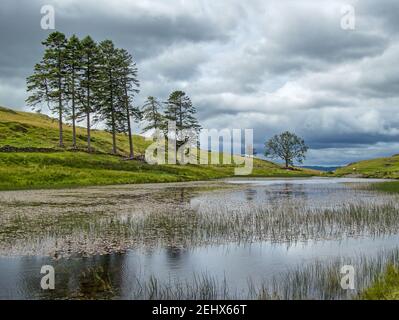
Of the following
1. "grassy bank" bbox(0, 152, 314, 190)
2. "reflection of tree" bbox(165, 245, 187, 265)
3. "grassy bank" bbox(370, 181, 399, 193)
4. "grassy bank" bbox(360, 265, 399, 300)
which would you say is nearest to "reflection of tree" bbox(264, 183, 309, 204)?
"grassy bank" bbox(370, 181, 399, 193)

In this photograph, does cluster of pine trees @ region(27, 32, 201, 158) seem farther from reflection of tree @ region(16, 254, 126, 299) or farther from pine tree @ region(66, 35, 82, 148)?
reflection of tree @ region(16, 254, 126, 299)

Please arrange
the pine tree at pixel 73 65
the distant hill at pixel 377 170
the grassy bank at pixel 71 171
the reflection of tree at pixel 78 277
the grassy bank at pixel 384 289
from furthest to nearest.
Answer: the distant hill at pixel 377 170
the pine tree at pixel 73 65
the grassy bank at pixel 71 171
the reflection of tree at pixel 78 277
the grassy bank at pixel 384 289

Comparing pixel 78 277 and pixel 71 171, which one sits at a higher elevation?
pixel 71 171

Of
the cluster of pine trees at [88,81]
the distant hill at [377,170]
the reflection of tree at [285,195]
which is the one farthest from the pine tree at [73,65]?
the distant hill at [377,170]

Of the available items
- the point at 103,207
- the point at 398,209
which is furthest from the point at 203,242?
the point at 398,209

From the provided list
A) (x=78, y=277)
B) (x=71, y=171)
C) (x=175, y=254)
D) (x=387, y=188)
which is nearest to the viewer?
(x=78, y=277)

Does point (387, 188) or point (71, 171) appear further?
point (71, 171)

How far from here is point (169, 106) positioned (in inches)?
4018

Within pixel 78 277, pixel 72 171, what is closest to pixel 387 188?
pixel 72 171

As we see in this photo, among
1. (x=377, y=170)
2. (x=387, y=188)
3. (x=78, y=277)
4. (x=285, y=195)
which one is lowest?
(x=78, y=277)

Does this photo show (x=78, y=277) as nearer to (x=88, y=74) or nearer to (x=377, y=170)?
(x=88, y=74)

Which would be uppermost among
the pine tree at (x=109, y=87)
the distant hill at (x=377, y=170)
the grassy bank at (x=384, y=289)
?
the pine tree at (x=109, y=87)

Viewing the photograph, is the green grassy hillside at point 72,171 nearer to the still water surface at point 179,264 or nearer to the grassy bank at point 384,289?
the still water surface at point 179,264

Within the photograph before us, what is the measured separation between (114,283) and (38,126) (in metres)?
113
